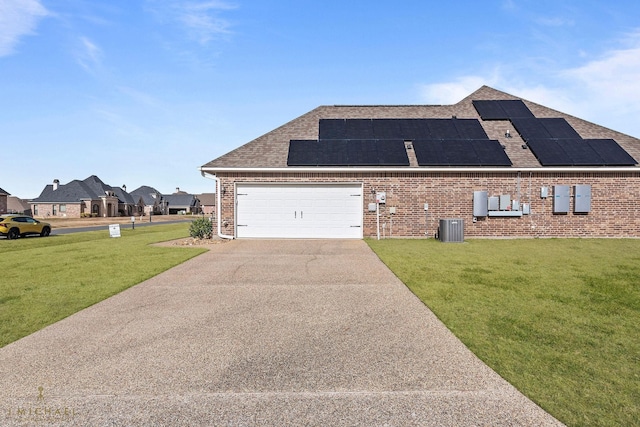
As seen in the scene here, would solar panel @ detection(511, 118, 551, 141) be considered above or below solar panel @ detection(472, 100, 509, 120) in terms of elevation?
below

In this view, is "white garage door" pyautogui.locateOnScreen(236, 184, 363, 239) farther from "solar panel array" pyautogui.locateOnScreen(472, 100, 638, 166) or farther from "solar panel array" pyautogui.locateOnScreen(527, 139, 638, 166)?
"solar panel array" pyautogui.locateOnScreen(472, 100, 638, 166)

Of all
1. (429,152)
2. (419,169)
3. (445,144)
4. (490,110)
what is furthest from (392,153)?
(490,110)

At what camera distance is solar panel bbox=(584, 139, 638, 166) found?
46.6 feet

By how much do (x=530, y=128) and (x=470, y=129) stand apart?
9.53 feet

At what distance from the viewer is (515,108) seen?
18.3m

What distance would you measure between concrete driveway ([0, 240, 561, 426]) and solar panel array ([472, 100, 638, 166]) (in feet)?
41.5

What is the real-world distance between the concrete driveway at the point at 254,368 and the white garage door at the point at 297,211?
8926 mm

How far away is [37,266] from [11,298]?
394cm

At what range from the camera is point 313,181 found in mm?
14859

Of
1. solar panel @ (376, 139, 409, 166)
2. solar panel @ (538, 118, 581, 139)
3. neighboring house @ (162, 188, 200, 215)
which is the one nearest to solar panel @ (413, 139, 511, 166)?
solar panel @ (376, 139, 409, 166)

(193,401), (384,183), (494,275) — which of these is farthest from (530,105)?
(193,401)

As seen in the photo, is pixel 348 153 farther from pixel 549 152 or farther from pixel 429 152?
pixel 549 152

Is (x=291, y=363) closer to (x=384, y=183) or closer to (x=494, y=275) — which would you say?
(x=494, y=275)

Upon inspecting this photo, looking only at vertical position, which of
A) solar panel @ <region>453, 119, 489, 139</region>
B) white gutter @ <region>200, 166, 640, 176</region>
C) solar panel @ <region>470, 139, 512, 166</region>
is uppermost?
solar panel @ <region>453, 119, 489, 139</region>
